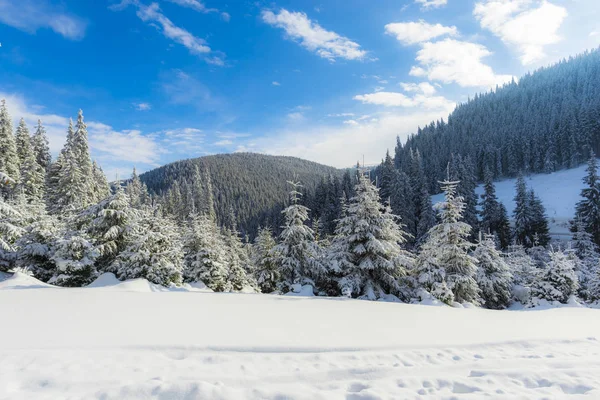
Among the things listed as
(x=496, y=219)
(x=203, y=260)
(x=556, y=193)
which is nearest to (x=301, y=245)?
(x=203, y=260)

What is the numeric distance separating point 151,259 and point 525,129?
116556 mm

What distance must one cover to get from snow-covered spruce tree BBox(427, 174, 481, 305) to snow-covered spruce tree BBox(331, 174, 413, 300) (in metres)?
2.18

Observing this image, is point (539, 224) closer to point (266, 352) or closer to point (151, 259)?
point (151, 259)

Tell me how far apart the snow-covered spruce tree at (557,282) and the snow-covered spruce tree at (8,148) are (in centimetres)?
4843

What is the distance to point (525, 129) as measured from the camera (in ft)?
310

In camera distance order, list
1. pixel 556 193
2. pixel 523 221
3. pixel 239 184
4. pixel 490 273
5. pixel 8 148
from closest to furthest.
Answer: pixel 490 273
pixel 8 148
pixel 523 221
pixel 556 193
pixel 239 184

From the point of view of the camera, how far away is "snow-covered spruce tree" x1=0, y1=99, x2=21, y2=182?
31.8 m

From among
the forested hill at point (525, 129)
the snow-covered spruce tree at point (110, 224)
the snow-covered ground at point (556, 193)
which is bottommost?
the snow-covered spruce tree at point (110, 224)

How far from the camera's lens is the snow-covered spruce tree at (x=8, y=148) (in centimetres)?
3180

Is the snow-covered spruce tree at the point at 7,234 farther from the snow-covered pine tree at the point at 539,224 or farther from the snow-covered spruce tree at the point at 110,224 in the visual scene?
the snow-covered pine tree at the point at 539,224

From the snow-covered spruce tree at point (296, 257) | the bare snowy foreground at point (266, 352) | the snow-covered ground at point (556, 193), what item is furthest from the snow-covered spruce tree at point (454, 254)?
the snow-covered ground at point (556, 193)

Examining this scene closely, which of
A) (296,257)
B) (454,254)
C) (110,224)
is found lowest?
(296,257)

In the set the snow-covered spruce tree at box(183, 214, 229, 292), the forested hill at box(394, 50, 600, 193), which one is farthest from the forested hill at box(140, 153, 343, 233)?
the snow-covered spruce tree at box(183, 214, 229, 292)

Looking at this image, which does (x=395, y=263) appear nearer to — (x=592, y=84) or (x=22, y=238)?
(x=22, y=238)
